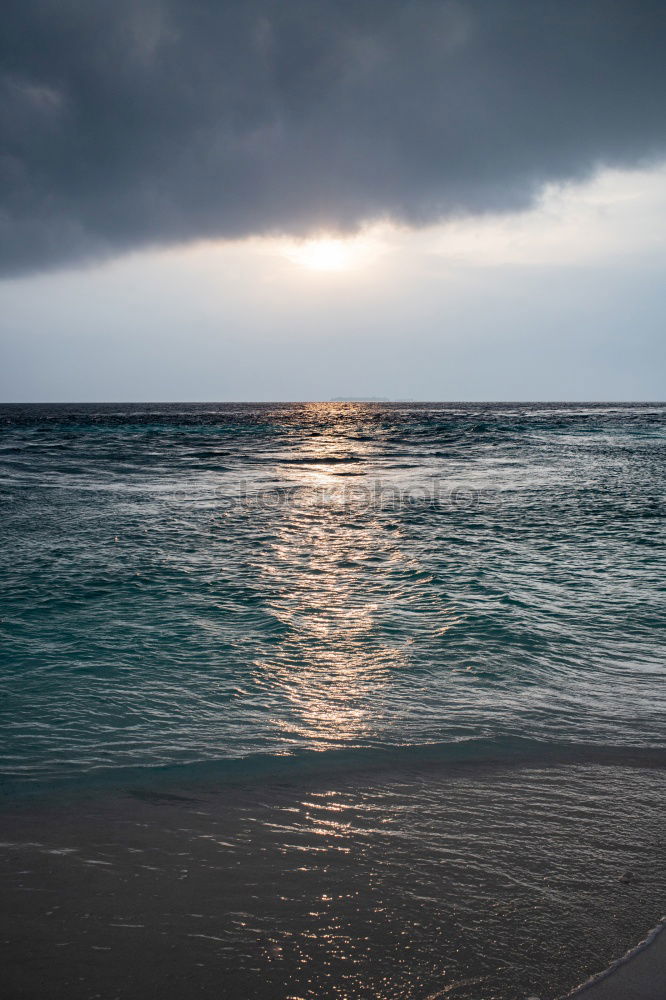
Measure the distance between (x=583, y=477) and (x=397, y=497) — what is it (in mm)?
8248

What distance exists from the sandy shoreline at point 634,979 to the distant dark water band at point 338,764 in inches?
67.8

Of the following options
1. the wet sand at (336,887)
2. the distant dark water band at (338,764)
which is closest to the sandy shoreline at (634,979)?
the wet sand at (336,887)

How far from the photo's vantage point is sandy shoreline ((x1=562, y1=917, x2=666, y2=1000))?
2396 millimetres

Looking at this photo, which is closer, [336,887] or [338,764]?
[336,887]

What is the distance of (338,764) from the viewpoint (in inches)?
175

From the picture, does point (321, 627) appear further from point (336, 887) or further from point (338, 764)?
point (336, 887)

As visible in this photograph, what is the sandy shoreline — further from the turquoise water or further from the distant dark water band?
the turquoise water

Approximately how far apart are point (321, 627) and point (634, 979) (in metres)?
5.45

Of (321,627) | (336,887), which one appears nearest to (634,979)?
(336,887)

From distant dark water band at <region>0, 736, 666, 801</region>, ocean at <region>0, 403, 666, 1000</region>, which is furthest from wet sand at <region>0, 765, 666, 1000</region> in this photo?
distant dark water band at <region>0, 736, 666, 801</region>

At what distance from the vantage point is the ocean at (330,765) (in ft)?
8.97

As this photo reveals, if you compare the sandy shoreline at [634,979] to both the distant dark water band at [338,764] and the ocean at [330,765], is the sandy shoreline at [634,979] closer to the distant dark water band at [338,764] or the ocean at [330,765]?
the ocean at [330,765]

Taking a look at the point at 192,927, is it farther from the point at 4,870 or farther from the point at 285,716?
the point at 285,716

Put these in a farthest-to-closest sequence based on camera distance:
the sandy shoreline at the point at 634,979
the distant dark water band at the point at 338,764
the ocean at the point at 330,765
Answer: the distant dark water band at the point at 338,764 → the ocean at the point at 330,765 → the sandy shoreline at the point at 634,979
